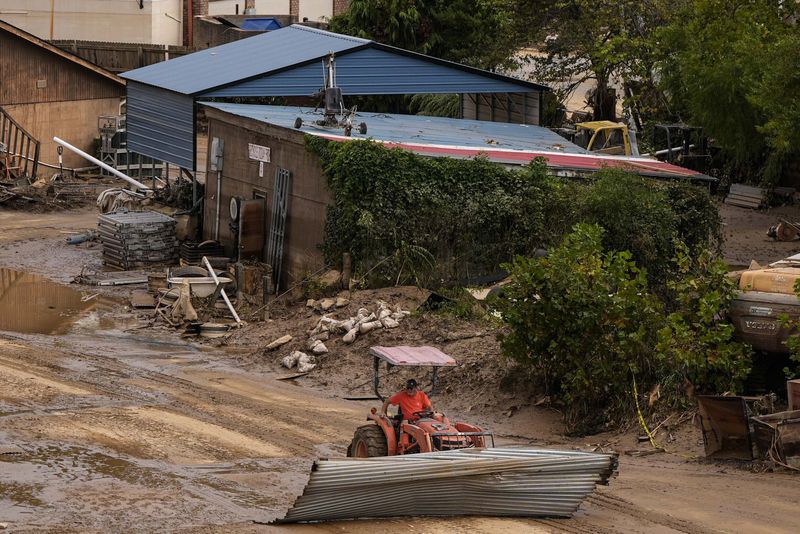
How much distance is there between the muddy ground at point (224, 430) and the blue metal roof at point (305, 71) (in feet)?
22.2

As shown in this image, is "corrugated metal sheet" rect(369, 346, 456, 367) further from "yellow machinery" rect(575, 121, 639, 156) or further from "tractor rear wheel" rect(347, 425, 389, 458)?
"yellow machinery" rect(575, 121, 639, 156)

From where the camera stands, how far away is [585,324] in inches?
644

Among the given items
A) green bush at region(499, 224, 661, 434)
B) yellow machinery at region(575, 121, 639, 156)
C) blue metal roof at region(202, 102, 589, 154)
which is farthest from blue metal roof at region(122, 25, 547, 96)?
green bush at region(499, 224, 661, 434)

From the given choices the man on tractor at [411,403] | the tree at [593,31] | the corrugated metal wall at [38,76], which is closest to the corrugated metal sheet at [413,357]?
the man on tractor at [411,403]

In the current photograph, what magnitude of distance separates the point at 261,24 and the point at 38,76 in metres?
24.1

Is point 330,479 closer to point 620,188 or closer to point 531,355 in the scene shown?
point 531,355

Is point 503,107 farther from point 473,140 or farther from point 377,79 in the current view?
point 473,140

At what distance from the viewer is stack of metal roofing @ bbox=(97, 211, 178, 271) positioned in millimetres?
27688

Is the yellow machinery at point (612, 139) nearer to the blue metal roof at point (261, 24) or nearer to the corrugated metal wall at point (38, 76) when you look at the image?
the corrugated metal wall at point (38, 76)

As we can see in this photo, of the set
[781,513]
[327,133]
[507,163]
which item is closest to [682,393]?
[781,513]

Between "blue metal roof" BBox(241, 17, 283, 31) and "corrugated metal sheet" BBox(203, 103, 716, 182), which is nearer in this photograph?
"corrugated metal sheet" BBox(203, 103, 716, 182)

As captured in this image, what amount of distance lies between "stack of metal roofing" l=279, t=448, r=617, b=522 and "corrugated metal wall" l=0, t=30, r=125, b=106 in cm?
3093

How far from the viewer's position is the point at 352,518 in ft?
40.3

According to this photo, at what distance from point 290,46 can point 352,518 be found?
22.5 m
